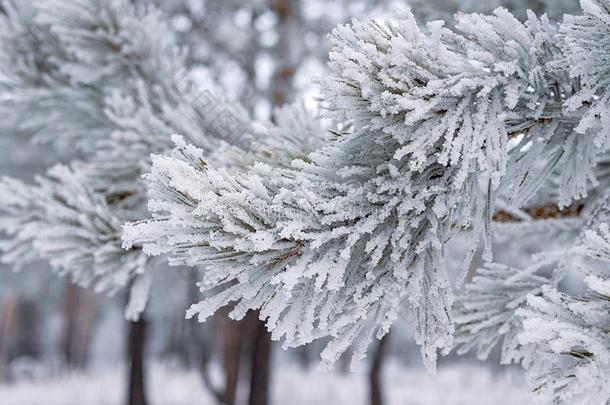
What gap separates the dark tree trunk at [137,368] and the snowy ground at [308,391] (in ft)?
3.83

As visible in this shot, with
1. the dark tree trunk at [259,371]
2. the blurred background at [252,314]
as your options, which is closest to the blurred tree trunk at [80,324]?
the blurred background at [252,314]

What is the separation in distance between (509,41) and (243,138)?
873mm

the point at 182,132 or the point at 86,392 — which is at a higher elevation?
the point at 182,132

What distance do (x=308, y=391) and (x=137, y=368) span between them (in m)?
2.46

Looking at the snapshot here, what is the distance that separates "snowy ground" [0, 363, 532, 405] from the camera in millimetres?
8695

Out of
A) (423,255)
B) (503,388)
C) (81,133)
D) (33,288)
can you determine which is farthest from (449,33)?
(33,288)

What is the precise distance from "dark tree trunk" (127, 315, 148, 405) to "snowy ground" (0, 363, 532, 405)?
1167 mm

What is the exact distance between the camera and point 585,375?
804mm

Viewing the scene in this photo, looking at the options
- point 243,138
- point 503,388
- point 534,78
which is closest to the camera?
point 534,78

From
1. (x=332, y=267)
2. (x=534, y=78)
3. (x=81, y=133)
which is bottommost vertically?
(x=332, y=267)

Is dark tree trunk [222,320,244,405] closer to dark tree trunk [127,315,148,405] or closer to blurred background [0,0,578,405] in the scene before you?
blurred background [0,0,578,405]

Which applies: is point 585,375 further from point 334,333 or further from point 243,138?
point 243,138

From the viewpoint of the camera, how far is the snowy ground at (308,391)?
28.5ft

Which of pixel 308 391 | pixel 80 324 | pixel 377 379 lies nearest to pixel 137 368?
pixel 308 391
